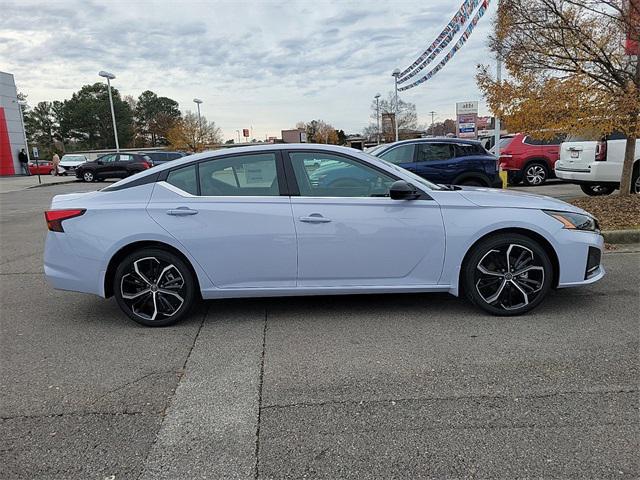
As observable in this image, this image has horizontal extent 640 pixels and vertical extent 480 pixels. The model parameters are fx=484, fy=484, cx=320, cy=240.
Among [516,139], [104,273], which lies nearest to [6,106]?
[516,139]

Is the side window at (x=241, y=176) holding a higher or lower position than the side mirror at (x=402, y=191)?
higher

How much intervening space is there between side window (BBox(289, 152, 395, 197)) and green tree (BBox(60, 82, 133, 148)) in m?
79.3

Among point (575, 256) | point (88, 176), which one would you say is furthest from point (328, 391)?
point (88, 176)

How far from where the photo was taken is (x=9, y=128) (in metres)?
36.6

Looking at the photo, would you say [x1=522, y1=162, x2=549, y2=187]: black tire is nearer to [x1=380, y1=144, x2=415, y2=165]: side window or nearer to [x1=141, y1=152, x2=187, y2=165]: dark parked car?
[x1=380, y1=144, x2=415, y2=165]: side window

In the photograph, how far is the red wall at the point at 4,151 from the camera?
36.1 metres

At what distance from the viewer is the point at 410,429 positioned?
8.77ft

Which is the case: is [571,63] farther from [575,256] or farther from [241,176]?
[241,176]

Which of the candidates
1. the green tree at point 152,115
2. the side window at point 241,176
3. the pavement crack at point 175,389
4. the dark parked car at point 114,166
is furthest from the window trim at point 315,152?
the green tree at point 152,115

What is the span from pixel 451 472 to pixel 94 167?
28.5m

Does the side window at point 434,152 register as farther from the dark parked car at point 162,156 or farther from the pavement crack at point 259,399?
the dark parked car at point 162,156

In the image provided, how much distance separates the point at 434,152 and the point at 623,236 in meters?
4.27

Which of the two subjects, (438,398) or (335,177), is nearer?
(438,398)

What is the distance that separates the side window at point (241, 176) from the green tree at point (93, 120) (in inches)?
3108
